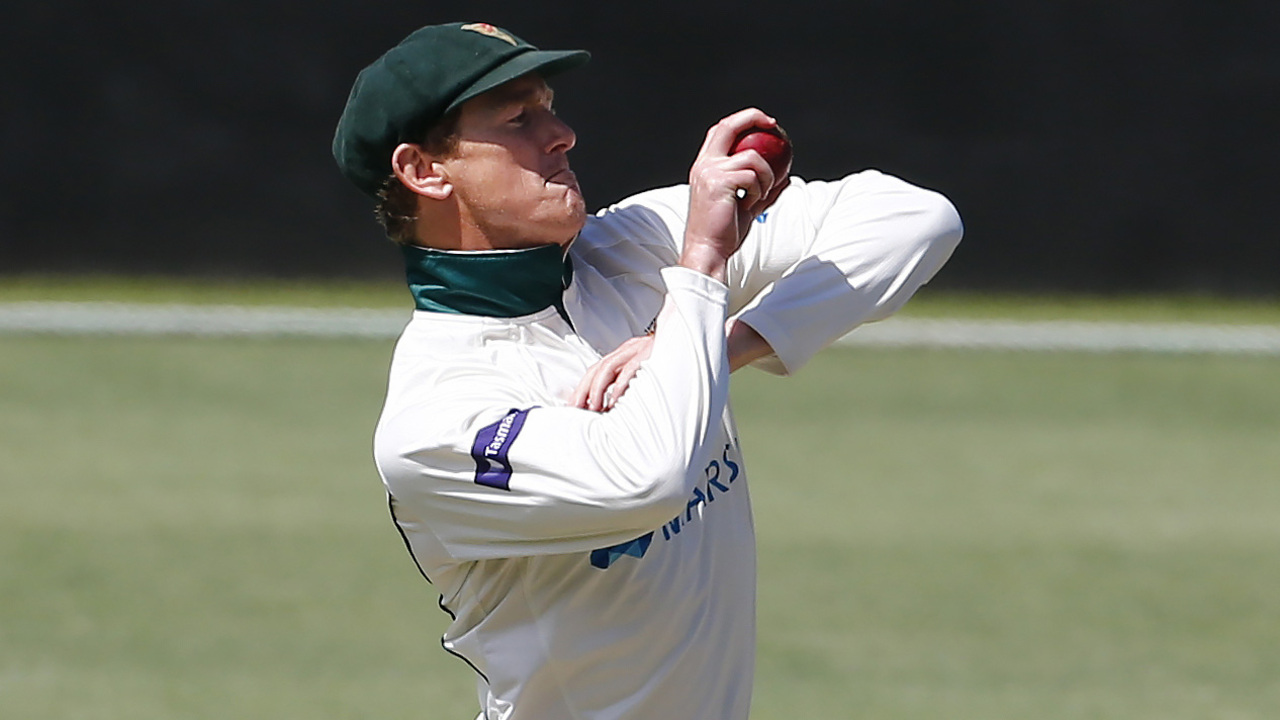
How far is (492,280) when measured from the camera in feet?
8.92

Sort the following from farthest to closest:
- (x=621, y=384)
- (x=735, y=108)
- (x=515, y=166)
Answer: (x=735, y=108) < (x=515, y=166) < (x=621, y=384)

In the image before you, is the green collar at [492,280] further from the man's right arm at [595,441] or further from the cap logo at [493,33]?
the cap logo at [493,33]

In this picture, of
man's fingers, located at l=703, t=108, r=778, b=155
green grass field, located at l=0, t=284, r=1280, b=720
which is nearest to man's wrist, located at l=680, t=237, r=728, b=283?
man's fingers, located at l=703, t=108, r=778, b=155

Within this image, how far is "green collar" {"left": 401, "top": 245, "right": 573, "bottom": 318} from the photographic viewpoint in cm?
272

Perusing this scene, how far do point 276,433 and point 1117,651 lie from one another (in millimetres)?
4444

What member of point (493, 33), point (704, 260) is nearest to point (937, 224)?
point (704, 260)

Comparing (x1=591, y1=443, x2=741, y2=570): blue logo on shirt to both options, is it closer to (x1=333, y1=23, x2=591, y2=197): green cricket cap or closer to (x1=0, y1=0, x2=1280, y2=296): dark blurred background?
(x1=333, y1=23, x2=591, y2=197): green cricket cap

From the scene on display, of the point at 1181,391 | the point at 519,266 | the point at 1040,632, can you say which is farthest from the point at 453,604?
the point at 1181,391

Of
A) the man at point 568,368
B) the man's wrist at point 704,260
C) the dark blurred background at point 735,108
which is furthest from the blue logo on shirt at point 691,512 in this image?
the dark blurred background at point 735,108

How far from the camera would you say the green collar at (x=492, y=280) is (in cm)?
272

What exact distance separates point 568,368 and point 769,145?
1.58ft

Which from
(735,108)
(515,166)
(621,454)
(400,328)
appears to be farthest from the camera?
(735,108)

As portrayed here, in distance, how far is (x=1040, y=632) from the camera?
605 centimetres

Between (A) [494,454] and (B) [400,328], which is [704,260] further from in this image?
(B) [400,328]
